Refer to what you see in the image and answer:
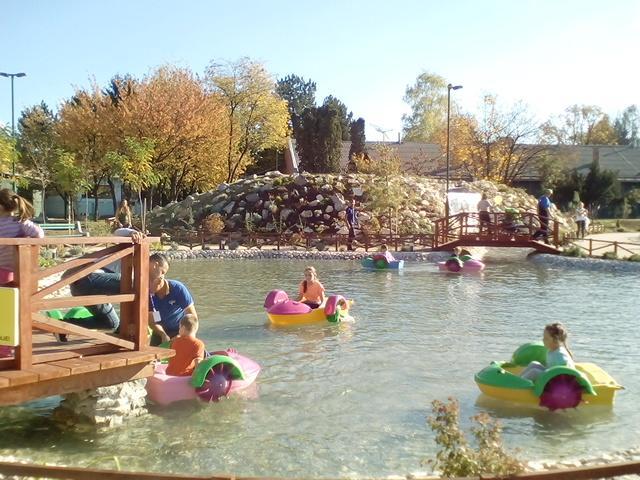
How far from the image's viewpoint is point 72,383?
6.44 m

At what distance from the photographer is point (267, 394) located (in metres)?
8.55

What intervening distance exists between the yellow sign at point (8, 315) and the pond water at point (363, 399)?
143 centimetres

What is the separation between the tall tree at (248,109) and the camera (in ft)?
163

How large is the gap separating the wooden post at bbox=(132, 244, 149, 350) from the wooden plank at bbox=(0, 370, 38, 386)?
3.99ft

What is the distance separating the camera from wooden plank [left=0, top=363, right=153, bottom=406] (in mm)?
5930

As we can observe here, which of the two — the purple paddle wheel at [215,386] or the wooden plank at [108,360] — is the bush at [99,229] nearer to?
the purple paddle wheel at [215,386]

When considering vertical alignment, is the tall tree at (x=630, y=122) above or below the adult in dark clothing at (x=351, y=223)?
above

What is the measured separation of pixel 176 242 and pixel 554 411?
24.9 metres

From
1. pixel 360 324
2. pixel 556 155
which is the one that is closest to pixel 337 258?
pixel 360 324

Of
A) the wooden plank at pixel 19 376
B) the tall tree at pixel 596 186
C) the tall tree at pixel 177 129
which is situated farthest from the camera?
the tall tree at pixel 596 186

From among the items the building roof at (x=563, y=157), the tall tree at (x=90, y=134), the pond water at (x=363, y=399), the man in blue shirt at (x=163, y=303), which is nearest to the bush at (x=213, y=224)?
the tall tree at (x=90, y=134)

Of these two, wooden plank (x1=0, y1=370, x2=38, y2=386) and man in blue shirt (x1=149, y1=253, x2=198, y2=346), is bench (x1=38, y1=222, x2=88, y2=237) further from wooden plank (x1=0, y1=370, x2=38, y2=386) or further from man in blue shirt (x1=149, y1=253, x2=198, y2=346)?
wooden plank (x1=0, y1=370, x2=38, y2=386)

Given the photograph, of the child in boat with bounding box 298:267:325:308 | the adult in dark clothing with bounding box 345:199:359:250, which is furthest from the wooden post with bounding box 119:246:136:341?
the adult in dark clothing with bounding box 345:199:359:250

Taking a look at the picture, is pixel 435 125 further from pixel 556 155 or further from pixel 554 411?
pixel 554 411
